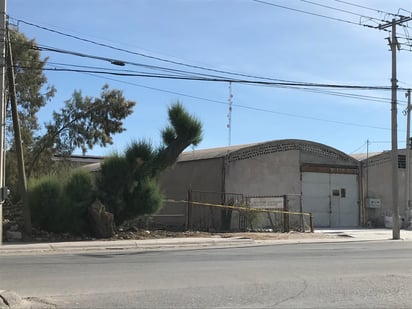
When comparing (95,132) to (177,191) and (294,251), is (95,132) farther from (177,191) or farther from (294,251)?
(294,251)

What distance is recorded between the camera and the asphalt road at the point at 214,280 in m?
9.07

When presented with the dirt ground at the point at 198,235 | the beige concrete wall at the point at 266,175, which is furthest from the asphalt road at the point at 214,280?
the beige concrete wall at the point at 266,175

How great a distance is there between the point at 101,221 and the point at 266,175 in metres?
12.3

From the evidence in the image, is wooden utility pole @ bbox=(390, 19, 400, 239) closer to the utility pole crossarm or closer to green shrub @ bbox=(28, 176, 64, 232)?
the utility pole crossarm

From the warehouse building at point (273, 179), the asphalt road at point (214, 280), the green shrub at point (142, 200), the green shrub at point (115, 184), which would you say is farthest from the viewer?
the warehouse building at point (273, 179)

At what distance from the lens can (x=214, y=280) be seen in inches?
443

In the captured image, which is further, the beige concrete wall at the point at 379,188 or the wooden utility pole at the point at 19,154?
the beige concrete wall at the point at 379,188

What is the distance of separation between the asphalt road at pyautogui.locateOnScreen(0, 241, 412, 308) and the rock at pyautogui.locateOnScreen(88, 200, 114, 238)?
20.9ft

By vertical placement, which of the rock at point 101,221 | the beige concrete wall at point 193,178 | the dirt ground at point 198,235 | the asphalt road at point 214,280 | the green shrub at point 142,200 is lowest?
the asphalt road at point 214,280

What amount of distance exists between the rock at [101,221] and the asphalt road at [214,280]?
6.36 m

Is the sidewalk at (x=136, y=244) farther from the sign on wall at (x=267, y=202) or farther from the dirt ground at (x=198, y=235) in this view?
the sign on wall at (x=267, y=202)

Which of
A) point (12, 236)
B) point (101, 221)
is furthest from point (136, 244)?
point (12, 236)

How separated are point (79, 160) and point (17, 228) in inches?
1321

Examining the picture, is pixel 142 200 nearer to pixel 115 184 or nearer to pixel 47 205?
pixel 115 184
